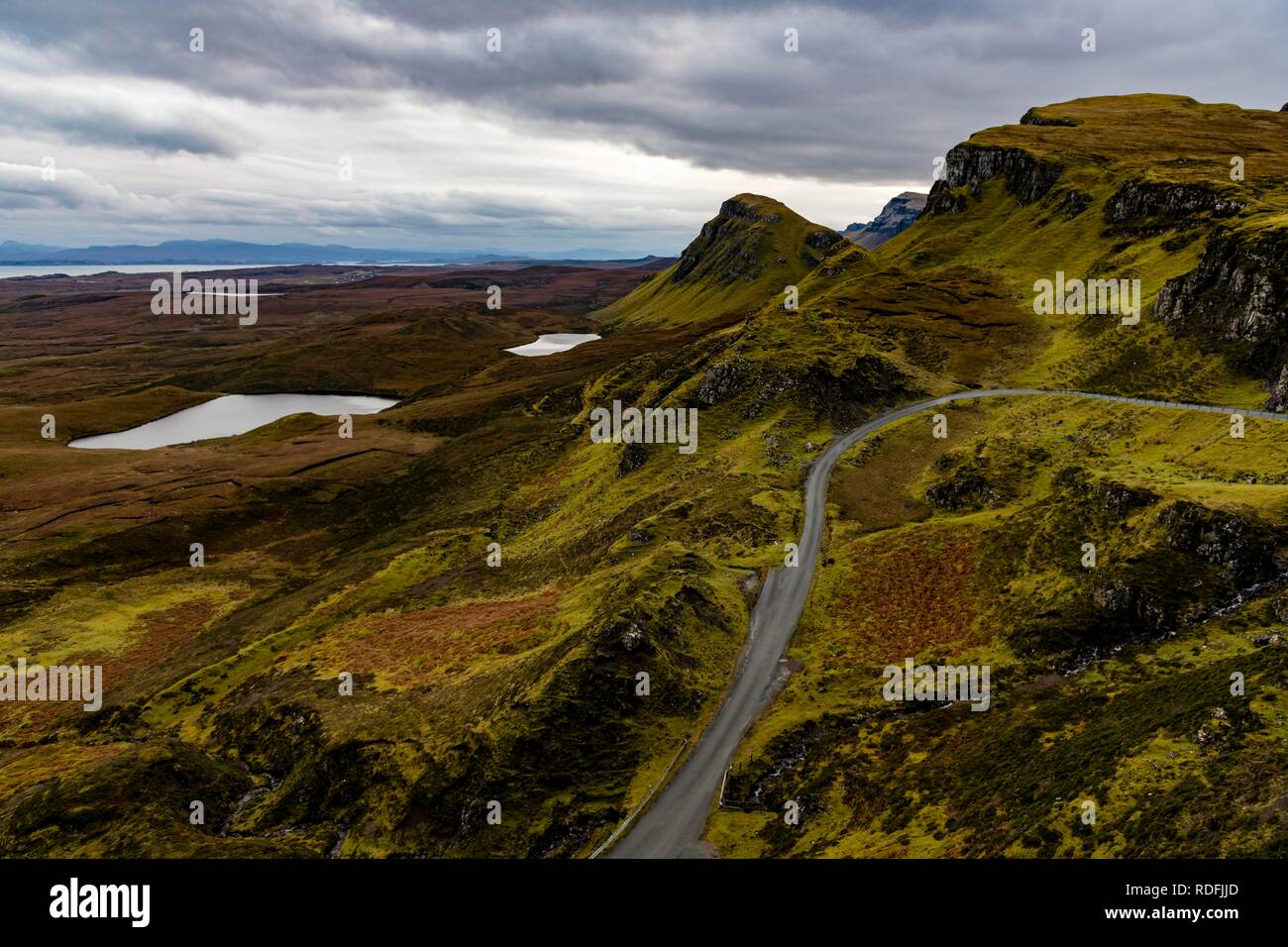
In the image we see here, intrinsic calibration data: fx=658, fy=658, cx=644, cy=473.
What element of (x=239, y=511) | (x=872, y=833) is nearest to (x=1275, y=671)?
(x=872, y=833)

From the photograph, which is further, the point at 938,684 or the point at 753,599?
the point at 753,599

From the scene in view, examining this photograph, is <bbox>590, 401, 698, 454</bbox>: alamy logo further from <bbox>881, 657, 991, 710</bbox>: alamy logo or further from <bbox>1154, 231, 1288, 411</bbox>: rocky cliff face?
<bbox>1154, 231, 1288, 411</bbox>: rocky cliff face

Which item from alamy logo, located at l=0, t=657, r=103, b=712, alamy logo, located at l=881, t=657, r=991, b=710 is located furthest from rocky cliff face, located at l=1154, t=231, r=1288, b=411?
alamy logo, located at l=0, t=657, r=103, b=712

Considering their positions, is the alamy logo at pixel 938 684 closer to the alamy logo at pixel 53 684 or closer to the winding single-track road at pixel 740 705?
the winding single-track road at pixel 740 705

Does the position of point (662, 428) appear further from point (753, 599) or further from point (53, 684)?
point (53, 684)

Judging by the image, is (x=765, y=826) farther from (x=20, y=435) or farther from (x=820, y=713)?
(x=20, y=435)
